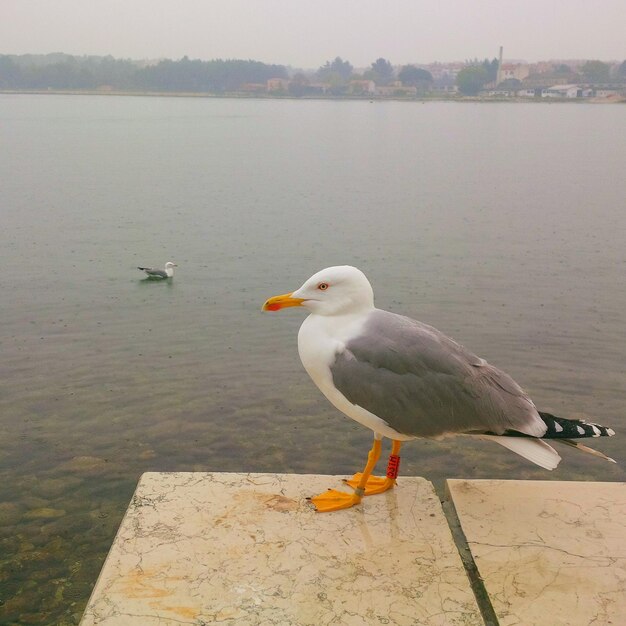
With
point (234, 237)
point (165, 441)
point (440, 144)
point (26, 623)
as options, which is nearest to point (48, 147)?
point (440, 144)

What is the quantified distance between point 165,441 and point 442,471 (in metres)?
2.70

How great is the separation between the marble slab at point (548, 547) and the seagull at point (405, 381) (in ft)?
1.45

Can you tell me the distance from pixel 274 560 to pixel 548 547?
162 centimetres

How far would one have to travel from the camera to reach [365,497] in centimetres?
528

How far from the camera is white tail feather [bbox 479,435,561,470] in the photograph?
4797mm

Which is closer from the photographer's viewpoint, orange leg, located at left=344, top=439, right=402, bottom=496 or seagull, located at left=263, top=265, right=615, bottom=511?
seagull, located at left=263, top=265, right=615, bottom=511

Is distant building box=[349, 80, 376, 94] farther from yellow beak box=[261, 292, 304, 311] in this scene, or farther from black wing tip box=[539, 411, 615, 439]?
black wing tip box=[539, 411, 615, 439]

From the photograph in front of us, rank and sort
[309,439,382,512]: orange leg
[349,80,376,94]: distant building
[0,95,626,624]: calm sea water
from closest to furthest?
[309,439,382,512]: orange leg < [0,95,626,624]: calm sea water < [349,80,376,94]: distant building

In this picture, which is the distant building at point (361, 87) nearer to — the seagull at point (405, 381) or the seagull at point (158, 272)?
the seagull at point (158, 272)

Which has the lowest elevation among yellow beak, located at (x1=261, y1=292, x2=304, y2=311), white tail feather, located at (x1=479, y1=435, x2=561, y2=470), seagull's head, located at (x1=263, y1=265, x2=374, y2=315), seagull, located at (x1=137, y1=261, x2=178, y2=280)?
seagull, located at (x1=137, y1=261, x2=178, y2=280)

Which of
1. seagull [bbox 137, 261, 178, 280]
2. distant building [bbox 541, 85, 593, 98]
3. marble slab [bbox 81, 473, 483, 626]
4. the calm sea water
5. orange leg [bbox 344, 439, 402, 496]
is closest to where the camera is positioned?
marble slab [bbox 81, 473, 483, 626]

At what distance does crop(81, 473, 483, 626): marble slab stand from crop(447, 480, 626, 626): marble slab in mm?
212

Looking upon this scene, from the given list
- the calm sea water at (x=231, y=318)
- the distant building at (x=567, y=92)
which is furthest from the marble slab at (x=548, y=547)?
the distant building at (x=567, y=92)

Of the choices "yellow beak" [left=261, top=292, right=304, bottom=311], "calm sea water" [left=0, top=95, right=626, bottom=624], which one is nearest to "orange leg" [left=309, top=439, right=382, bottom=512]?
"yellow beak" [left=261, top=292, right=304, bottom=311]
